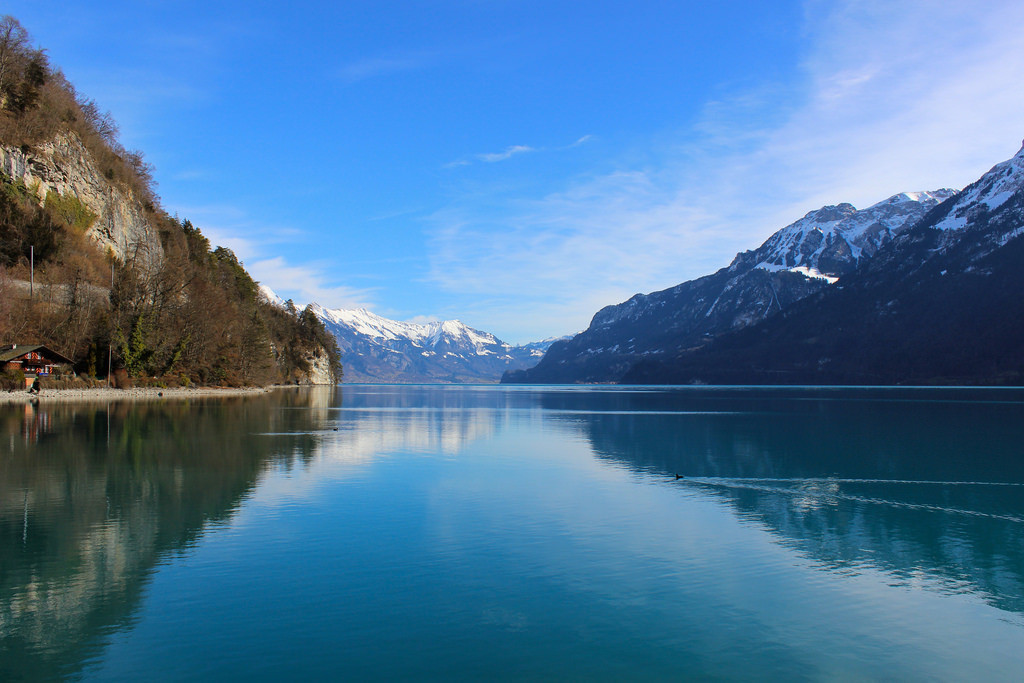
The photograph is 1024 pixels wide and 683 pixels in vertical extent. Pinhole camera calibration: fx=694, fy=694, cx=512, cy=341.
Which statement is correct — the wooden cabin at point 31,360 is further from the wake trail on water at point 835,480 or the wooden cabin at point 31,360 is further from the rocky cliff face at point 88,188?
Answer: the wake trail on water at point 835,480

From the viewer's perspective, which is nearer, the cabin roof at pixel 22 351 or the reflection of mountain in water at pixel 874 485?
the reflection of mountain in water at pixel 874 485

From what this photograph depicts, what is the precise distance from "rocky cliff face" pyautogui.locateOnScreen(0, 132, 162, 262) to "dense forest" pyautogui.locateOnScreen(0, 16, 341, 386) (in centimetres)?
33

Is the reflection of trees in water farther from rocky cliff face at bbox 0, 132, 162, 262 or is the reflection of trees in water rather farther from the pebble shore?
rocky cliff face at bbox 0, 132, 162, 262

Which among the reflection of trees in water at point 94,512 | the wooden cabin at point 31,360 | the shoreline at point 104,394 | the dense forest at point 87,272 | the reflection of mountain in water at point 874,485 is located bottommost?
the reflection of mountain in water at point 874,485

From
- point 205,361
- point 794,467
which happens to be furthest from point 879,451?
point 205,361

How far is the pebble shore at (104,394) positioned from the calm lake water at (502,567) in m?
43.3

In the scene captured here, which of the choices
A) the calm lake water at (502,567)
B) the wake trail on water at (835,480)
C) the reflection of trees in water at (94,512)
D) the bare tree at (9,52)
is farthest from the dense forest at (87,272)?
the wake trail on water at (835,480)

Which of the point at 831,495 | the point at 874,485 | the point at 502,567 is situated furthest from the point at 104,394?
the point at 874,485

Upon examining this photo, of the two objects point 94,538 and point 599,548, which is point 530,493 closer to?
point 599,548

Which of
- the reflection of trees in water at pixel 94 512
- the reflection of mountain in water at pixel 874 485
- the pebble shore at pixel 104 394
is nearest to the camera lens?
the reflection of trees in water at pixel 94 512

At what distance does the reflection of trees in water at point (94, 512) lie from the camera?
1130cm

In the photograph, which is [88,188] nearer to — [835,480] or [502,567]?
[835,480]

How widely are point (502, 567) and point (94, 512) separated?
40.2 ft

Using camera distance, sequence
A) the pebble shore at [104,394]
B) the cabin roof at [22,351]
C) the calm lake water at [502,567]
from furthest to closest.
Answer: the cabin roof at [22,351]
the pebble shore at [104,394]
the calm lake water at [502,567]
